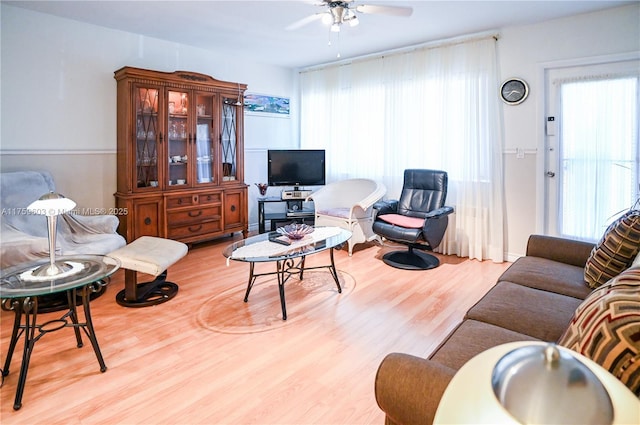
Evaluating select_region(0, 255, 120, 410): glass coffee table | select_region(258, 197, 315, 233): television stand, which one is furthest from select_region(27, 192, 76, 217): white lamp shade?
select_region(258, 197, 315, 233): television stand

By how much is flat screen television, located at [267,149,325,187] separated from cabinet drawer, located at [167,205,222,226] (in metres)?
0.92

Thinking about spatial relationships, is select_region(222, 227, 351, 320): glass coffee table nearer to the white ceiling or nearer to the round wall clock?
the white ceiling

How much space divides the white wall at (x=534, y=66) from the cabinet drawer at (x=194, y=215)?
10.8ft

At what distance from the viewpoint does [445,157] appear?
435 centimetres

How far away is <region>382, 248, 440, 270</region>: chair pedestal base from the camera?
3.95m

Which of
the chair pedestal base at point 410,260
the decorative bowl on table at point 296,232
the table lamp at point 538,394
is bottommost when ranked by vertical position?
the chair pedestal base at point 410,260

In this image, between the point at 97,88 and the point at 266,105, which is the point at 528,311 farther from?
the point at 266,105

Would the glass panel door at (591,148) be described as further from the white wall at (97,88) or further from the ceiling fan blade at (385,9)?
the ceiling fan blade at (385,9)

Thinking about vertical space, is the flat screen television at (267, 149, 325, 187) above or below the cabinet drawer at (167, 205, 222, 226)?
above

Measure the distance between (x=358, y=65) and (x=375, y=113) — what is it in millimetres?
714

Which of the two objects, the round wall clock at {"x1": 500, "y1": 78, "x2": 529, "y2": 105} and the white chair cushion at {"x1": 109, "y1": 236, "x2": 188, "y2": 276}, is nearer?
the white chair cushion at {"x1": 109, "y1": 236, "x2": 188, "y2": 276}

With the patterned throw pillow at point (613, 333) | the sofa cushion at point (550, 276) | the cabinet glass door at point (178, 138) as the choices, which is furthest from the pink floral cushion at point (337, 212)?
the patterned throw pillow at point (613, 333)

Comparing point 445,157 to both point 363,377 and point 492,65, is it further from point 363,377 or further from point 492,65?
point 363,377

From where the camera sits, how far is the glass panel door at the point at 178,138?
14.1 ft
